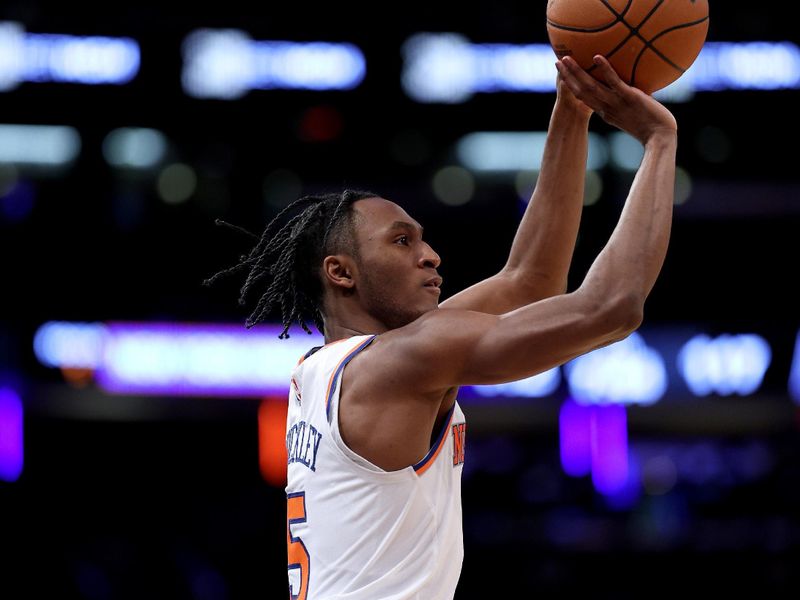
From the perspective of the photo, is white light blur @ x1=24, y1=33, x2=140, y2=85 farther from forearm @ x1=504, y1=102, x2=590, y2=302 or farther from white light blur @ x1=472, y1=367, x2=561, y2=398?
forearm @ x1=504, y1=102, x2=590, y2=302

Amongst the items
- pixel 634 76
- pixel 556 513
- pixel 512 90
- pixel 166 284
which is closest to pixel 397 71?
pixel 512 90

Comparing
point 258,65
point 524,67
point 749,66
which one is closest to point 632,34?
point 524,67

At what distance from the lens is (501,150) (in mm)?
14234

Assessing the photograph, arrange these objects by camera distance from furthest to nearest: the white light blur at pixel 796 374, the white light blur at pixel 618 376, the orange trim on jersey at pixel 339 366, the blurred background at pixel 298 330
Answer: the white light blur at pixel 796 374 → the blurred background at pixel 298 330 → the white light blur at pixel 618 376 → the orange trim on jersey at pixel 339 366

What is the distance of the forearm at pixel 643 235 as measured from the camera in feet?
9.89

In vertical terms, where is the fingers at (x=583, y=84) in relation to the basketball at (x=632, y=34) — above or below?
below

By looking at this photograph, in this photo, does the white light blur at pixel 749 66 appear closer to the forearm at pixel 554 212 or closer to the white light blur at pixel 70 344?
the white light blur at pixel 70 344

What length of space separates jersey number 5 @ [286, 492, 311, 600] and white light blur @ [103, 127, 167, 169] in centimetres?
1109

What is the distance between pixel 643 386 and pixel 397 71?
4.51 m

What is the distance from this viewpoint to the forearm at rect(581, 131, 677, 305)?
3.01 m

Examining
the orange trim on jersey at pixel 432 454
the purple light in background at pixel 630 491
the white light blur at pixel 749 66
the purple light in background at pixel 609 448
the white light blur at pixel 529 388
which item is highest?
the white light blur at pixel 749 66

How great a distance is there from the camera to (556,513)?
563 inches

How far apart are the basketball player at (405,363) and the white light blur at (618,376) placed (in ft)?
32.1

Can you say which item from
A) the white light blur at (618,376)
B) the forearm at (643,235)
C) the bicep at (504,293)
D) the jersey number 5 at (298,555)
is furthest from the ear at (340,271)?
the white light blur at (618,376)
